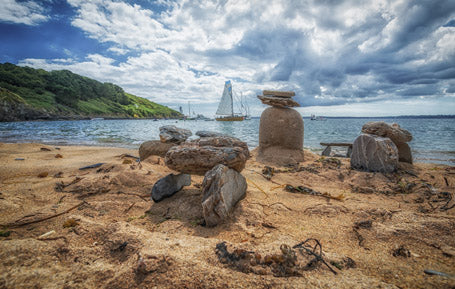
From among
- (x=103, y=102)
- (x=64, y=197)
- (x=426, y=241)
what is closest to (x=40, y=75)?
(x=103, y=102)

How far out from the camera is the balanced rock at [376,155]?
18.5 ft

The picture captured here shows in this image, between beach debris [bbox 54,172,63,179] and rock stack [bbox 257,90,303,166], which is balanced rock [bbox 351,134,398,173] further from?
beach debris [bbox 54,172,63,179]

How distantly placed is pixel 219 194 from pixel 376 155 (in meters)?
5.43

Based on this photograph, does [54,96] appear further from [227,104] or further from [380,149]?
[380,149]

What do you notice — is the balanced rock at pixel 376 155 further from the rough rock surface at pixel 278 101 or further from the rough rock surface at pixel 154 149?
the rough rock surface at pixel 154 149

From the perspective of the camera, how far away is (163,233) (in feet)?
8.31

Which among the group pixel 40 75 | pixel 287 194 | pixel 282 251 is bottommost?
pixel 287 194

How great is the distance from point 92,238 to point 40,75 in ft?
341

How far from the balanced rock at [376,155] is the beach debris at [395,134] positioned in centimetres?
45

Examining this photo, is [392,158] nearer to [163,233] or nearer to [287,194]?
[287,194]

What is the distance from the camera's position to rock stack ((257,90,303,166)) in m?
7.93

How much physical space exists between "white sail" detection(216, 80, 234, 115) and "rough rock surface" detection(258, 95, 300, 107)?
55449mm

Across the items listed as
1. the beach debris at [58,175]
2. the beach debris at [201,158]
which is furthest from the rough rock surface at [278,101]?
the beach debris at [58,175]

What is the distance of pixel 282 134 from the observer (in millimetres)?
8047
